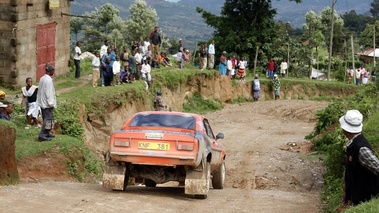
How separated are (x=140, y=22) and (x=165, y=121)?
6118 cm

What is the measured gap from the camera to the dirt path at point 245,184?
1163 centimetres

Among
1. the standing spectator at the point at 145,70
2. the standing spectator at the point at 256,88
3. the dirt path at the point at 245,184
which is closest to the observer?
the dirt path at the point at 245,184

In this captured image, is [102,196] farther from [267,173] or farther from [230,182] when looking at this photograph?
[267,173]

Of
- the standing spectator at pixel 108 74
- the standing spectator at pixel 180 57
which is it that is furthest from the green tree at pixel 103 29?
the standing spectator at pixel 108 74

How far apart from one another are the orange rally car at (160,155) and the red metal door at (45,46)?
1544 cm

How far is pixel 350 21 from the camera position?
13675 cm

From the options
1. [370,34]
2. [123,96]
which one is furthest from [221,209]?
[370,34]

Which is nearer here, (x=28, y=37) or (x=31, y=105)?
(x=31, y=105)

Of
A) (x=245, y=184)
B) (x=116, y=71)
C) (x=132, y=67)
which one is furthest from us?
(x=132, y=67)

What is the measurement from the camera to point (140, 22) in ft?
244

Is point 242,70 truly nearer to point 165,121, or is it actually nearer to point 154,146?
point 165,121

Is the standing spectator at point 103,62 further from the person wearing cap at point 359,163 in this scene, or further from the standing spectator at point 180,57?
the person wearing cap at point 359,163

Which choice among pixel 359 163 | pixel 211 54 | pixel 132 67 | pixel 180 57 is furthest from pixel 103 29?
pixel 359 163

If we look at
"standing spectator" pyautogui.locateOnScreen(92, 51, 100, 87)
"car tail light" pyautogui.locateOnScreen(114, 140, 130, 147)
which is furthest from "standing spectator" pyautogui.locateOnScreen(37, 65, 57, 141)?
"standing spectator" pyautogui.locateOnScreen(92, 51, 100, 87)
